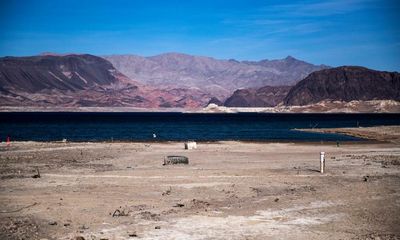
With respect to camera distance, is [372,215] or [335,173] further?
[335,173]

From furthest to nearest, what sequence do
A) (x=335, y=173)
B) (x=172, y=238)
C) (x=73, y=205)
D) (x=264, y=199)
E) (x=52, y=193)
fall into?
(x=335, y=173) → (x=52, y=193) → (x=264, y=199) → (x=73, y=205) → (x=172, y=238)

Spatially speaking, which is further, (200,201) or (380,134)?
(380,134)

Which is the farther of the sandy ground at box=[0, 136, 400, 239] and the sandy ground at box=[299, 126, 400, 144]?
the sandy ground at box=[299, 126, 400, 144]

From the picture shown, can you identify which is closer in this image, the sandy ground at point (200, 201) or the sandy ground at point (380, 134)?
the sandy ground at point (200, 201)

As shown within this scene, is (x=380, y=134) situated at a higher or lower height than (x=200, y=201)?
lower

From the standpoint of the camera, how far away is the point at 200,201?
64.0 feet

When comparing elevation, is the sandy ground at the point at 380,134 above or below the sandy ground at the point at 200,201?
below

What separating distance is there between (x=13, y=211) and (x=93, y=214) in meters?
2.98

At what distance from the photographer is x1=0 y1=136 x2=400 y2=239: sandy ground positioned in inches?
581

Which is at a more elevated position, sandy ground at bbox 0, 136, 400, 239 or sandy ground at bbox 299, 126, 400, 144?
sandy ground at bbox 0, 136, 400, 239

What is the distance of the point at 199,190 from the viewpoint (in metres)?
22.4

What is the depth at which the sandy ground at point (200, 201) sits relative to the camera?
581 inches

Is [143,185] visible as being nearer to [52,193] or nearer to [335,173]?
[52,193]

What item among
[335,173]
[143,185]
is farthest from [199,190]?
[335,173]
